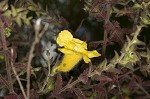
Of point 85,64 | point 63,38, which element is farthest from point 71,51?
point 85,64

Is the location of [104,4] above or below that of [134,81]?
above

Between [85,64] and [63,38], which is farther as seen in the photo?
[85,64]

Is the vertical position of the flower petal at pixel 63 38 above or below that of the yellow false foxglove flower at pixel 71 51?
above

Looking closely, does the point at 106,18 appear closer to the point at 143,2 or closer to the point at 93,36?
the point at 143,2

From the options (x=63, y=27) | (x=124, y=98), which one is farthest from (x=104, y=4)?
(x=124, y=98)

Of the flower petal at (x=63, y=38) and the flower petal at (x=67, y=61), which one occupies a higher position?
the flower petal at (x=63, y=38)

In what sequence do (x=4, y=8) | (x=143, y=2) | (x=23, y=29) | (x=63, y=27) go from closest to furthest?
(x=4, y=8) → (x=143, y=2) → (x=63, y=27) → (x=23, y=29)

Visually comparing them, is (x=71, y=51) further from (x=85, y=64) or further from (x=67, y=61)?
(x=85, y=64)

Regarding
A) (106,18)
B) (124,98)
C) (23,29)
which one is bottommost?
(124,98)
